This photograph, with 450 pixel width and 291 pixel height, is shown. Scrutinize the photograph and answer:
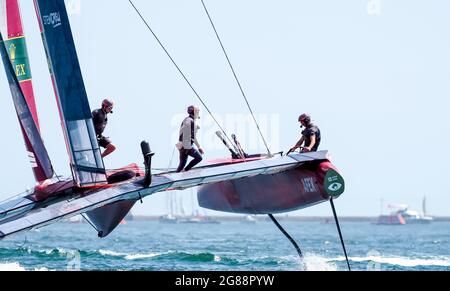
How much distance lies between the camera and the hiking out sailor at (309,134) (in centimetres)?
1287

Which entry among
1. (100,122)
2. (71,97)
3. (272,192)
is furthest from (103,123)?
(272,192)

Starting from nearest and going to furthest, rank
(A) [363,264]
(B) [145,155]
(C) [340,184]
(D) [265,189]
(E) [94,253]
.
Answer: (B) [145,155] → (C) [340,184] → (D) [265,189] → (A) [363,264] → (E) [94,253]

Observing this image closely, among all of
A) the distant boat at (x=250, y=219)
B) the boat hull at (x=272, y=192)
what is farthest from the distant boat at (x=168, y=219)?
the boat hull at (x=272, y=192)

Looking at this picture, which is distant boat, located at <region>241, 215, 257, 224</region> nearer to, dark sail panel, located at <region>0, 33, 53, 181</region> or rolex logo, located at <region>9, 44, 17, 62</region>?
rolex logo, located at <region>9, 44, 17, 62</region>

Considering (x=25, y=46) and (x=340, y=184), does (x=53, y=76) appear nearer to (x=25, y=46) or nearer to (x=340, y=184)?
(x=25, y=46)

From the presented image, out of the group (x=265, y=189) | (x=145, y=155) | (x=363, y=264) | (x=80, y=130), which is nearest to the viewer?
(x=145, y=155)

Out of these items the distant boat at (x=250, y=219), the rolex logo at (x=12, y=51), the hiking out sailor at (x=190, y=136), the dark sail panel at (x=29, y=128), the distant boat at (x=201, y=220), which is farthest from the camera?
the distant boat at (x=250, y=219)

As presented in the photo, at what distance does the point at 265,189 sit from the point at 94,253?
11.7m

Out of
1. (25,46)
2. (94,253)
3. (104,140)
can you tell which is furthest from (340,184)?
(94,253)

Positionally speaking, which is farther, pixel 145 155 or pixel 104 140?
pixel 104 140

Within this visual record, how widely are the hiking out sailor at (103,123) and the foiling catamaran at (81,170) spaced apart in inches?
12.3

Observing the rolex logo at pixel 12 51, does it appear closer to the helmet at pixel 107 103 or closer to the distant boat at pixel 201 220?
the helmet at pixel 107 103
